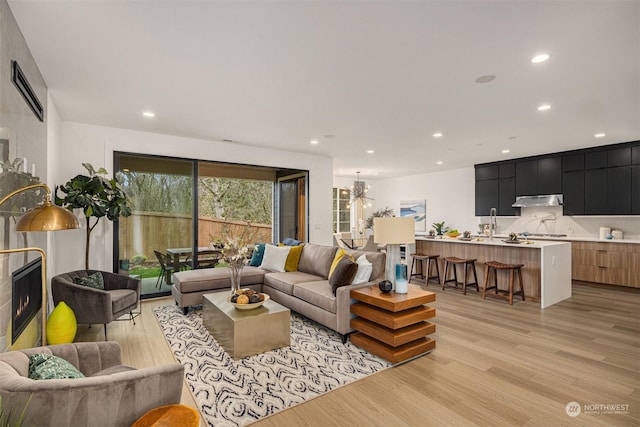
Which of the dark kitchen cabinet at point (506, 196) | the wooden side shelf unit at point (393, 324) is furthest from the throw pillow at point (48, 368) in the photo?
the dark kitchen cabinet at point (506, 196)

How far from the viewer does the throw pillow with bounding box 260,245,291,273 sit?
16.3 feet

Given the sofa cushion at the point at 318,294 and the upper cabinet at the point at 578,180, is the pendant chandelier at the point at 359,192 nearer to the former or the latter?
the upper cabinet at the point at 578,180

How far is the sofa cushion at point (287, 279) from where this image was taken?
4183 mm

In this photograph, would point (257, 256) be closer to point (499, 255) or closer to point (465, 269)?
point (465, 269)

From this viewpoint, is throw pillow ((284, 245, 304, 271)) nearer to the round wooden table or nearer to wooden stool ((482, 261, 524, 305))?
wooden stool ((482, 261, 524, 305))

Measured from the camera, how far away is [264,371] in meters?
2.75

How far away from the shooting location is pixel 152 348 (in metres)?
3.28

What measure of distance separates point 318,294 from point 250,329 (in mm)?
876

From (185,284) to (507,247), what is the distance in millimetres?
5060

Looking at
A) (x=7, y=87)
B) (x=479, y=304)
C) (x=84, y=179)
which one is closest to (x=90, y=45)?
(x=7, y=87)

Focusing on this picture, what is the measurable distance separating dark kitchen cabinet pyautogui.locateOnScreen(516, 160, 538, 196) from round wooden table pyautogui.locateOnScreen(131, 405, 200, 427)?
7.88 meters

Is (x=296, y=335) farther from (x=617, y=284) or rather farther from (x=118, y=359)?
(x=617, y=284)

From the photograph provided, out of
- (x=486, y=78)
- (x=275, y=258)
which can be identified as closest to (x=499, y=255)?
(x=486, y=78)

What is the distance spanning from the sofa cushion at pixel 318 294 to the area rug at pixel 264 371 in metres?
0.35
